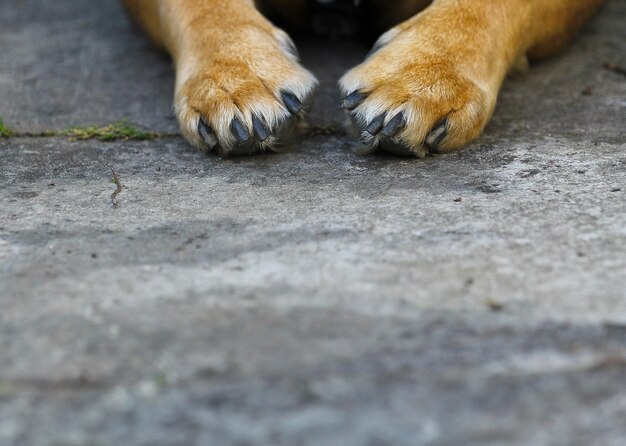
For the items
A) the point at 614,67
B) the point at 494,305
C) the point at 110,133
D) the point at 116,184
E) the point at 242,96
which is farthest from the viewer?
the point at 614,67

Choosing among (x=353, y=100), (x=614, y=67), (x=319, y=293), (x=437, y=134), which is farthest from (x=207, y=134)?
(x=614, y=67)

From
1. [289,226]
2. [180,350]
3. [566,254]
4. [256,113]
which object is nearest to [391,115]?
[256,113]

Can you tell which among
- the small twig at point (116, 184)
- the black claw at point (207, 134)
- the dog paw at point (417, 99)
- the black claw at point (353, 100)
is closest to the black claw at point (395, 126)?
the dog paw at point (417, 99)

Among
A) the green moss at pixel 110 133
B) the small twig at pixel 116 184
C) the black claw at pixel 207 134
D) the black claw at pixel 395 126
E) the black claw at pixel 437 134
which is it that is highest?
the black claw at pixel 395 126

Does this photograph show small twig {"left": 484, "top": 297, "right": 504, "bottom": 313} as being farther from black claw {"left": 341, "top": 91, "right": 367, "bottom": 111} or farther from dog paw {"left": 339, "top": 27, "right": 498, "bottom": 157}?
black claw {"left": 341, "top": 91, "right": 367, "bottom": 111}

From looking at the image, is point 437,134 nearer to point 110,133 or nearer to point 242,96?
point 242,96

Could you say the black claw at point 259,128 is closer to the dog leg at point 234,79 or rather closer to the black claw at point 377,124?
the dog leg at point 234,79
